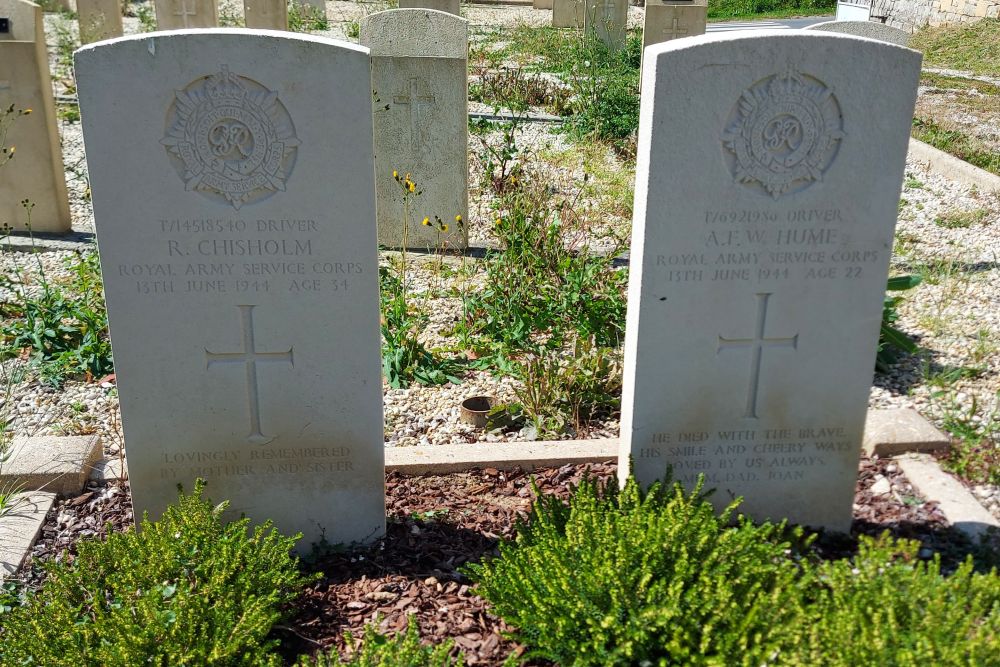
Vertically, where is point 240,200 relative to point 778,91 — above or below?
below

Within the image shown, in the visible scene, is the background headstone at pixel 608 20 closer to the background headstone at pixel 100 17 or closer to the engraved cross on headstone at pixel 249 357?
the background headstone at pixel 100 17

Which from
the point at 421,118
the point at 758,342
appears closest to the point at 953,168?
the point at 421,118

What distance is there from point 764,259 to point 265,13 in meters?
10.4

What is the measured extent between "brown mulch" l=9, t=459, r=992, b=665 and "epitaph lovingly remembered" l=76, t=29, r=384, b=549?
219 mm

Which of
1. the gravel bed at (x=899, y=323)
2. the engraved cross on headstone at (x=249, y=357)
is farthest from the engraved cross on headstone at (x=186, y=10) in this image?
the engraved cross on headstone at (x=249, y=357)

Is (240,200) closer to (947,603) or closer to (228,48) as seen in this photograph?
(228,48)

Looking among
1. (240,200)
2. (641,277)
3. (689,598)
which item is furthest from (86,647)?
(641,277)

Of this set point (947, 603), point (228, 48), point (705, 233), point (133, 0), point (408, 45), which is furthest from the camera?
point (133, 0)

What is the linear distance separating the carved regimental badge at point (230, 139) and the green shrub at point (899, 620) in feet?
7.41

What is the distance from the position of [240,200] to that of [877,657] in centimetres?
247

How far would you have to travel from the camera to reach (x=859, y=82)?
3.01 metres

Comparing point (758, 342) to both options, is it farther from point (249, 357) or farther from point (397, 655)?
point (249, 357)

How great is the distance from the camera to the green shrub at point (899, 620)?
88.5 inches

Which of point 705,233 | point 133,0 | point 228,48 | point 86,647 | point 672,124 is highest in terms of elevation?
point 133,0
